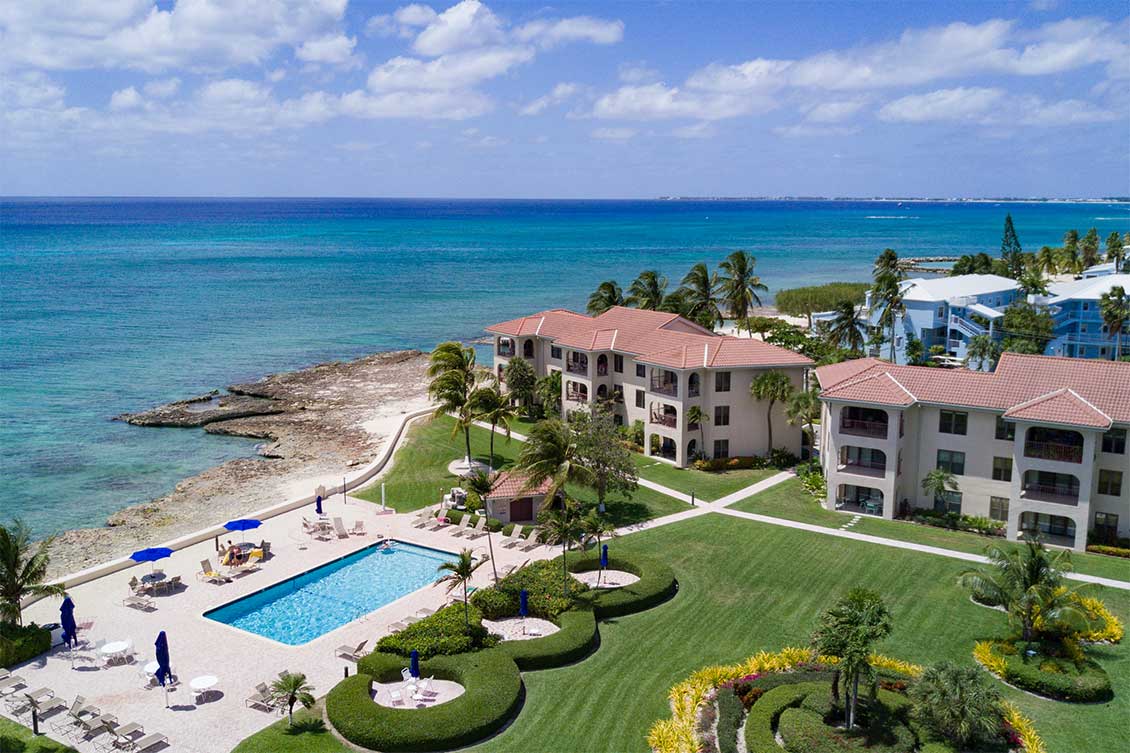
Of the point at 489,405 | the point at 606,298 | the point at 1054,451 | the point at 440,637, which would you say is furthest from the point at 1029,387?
the point at 606,298

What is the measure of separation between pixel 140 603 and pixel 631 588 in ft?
61.7

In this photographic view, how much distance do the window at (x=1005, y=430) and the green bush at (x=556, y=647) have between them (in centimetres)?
2286

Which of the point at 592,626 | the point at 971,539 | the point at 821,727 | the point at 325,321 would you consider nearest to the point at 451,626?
the point at 592,626

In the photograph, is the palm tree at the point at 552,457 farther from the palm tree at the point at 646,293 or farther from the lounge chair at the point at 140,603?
the palm tree at the point at 646,293

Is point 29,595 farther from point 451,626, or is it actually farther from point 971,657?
point 971,657

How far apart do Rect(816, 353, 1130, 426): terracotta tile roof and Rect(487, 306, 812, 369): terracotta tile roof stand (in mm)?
7413

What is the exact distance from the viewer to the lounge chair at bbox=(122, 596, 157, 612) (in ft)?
106

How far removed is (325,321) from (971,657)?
96.3 meters

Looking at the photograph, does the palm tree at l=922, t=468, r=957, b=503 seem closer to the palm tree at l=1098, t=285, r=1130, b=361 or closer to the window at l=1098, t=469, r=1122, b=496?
the window at l=1098, t=469, r=1122, b=496

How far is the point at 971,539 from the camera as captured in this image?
39156 millimetres

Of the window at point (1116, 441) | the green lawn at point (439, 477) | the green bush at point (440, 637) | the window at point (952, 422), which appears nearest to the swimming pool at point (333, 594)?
the green bush at point (440, 637)

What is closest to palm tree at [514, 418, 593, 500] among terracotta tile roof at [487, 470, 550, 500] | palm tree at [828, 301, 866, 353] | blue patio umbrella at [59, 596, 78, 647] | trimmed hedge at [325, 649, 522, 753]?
terracotta tile roof at [487, 470, 550, 500]

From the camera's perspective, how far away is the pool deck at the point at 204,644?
24844 millimetres

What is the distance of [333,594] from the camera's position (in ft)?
113
